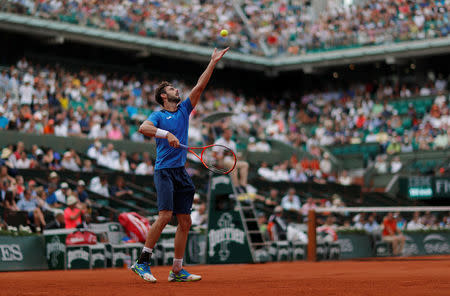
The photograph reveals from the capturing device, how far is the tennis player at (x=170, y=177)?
330 inches

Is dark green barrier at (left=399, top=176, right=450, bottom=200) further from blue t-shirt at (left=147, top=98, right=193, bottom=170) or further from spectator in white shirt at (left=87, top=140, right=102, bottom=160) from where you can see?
blue t-shirt at (left=147, top=98, right=193, bottom=170)

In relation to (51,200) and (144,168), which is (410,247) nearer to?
(144,168)

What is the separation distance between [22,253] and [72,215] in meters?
1.42

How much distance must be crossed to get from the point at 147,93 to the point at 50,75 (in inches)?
184

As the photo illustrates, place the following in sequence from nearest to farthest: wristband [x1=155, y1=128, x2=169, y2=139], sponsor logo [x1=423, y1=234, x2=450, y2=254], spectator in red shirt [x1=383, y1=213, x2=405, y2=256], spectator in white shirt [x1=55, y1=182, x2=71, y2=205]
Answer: wristband [x1=155, y1=128, x2=169, y2=139]
spectator in white shirt [x1=55, y1=182, x2=71, y2=205]
spectator in red shirt [x1=383, y1=213, x2=405, y2=256]
sponsor logo [x1=423, y1=234, x2=450, y2=254]

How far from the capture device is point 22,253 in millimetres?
14242

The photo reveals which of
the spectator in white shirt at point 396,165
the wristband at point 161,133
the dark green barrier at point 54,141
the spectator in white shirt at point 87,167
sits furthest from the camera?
the spectator in white shirt at point 396,165

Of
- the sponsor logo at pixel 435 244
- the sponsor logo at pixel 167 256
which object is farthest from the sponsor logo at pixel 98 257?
the sponsor logo at pixel 435 244

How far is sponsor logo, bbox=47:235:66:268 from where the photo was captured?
14250mm

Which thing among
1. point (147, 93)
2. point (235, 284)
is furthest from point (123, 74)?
point (235, 284)

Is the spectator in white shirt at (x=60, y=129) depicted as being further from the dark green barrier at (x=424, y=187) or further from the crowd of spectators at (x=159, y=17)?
the dark green barrier at (x=424, y=187)

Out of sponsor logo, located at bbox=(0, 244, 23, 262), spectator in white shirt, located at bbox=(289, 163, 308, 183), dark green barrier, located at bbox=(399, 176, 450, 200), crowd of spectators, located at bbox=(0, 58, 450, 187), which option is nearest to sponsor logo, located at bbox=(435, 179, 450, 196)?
dark green barrier, located at bbox=(399, 176, 450, 200)

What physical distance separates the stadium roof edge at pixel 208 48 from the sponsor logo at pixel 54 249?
1228 centimetres

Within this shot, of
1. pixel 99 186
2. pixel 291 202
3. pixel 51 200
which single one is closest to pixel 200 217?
pixel 99 186
